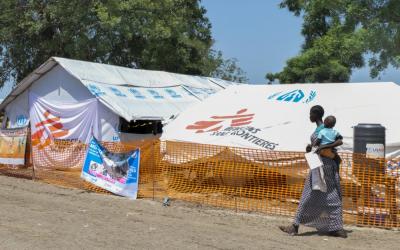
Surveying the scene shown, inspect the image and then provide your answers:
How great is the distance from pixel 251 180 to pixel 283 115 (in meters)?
2.90

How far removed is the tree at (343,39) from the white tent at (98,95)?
623cm

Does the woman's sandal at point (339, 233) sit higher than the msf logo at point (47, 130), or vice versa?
the msf logo at point (47, 130)

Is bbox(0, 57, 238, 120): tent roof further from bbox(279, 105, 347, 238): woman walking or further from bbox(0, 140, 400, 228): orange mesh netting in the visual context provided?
bbox(279, 105, 347, 238): woman walking

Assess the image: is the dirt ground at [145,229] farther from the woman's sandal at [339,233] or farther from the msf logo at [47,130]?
the msf logo at [47,130]

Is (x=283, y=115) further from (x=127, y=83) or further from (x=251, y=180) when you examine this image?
(x=127, y=83)

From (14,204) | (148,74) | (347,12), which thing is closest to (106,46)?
(148,74)

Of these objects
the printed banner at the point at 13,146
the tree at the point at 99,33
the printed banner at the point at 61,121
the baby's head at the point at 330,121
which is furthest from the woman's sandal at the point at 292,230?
the tree at the point at 99,33

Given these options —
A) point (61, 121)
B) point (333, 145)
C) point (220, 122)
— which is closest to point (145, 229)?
point (333, 145)

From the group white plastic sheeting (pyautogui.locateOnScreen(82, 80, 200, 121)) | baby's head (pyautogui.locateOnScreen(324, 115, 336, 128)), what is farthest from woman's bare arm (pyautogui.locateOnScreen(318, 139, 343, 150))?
white plastic sheeting (pyautogui.locateOnScreen(82, 80, 200, 121))

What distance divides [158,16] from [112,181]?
714 inches

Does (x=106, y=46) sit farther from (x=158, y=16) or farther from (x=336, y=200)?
(x=336, y=200)

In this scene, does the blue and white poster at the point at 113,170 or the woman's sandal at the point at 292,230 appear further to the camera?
the blue and white poster at the point at 113,170

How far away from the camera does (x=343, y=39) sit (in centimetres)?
2422

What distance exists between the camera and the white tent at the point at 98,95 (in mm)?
17438
